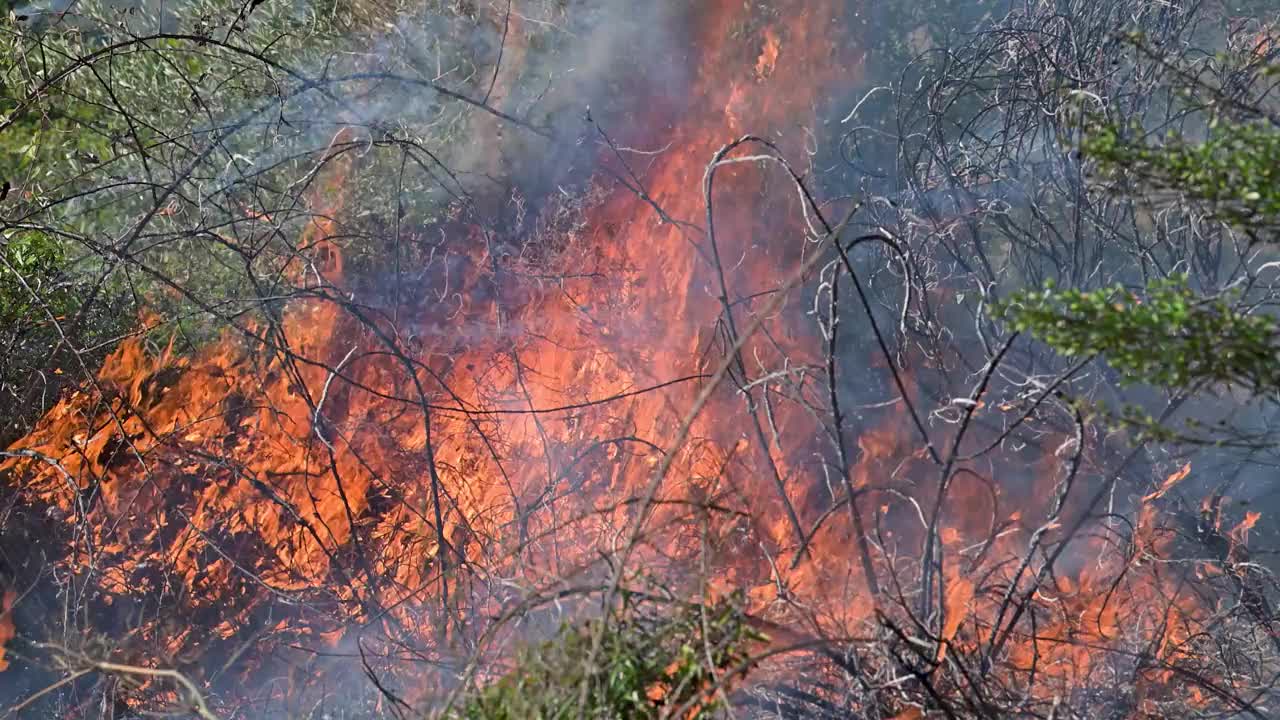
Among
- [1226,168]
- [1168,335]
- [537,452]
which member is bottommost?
[1168,335]

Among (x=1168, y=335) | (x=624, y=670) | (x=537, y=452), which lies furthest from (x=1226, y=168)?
(x=537, y=452)

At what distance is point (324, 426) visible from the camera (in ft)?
24.7

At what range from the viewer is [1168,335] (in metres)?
2.80

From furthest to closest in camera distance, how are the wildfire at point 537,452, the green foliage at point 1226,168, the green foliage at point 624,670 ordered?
the wildfire at point 537,452 → the green foliage at point 624,670 → the green foliage at point 1226,168

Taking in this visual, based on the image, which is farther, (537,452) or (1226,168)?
(537,452)

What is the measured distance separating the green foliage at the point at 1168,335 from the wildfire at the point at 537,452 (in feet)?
10.5

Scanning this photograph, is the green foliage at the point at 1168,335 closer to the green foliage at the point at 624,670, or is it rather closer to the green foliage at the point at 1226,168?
the green foliage at the point at 1226,168

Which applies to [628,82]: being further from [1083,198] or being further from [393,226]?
[1083,198]

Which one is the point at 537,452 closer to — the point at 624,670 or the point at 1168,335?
the point at 624,670

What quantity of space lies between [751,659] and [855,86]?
632 centimetres

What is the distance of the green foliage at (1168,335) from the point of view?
2672 mm

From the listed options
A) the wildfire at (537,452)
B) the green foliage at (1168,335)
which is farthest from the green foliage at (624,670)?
the wildfire at (537,452)

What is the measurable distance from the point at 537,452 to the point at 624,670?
4.71 metres

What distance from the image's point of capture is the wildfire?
648cm
